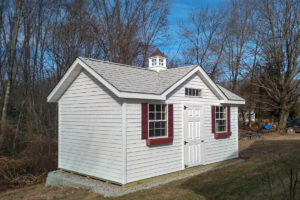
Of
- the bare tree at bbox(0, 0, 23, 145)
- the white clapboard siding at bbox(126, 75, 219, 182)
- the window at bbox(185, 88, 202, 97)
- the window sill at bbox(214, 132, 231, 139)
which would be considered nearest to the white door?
the white clapboard siding at bbox(126, 75, 219, 182)

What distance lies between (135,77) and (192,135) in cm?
291

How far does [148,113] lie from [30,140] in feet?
26.5

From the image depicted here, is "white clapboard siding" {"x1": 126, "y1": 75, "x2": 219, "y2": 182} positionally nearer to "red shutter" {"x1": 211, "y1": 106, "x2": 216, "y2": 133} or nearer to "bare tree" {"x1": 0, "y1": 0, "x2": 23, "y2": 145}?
"red shutter" {"x1": 211, "y1": 106, "x2": 216, "y2": 133}

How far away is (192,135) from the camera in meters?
9.49

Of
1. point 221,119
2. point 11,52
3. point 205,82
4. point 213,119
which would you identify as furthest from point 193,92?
point 11,52

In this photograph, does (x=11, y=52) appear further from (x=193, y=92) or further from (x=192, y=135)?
(x=192, y=135)

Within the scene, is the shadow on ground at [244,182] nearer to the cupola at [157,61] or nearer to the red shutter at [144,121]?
the red shutter at [144,121]

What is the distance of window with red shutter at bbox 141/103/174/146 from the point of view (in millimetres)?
7891

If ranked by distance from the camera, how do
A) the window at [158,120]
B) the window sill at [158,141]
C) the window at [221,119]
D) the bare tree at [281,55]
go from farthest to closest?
the bare tree at [281,55] < the window at [221,119] < the window at [158,120] < the window sill at [158,141]

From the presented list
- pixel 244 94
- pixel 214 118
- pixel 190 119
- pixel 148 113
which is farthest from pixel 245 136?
pixel 148 113

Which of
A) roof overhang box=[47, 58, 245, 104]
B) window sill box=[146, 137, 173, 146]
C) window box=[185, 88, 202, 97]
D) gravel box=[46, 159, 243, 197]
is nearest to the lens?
gravel box=[46, 159, 243, 197]

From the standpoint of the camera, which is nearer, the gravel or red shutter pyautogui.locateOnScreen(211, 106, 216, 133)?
the gravel

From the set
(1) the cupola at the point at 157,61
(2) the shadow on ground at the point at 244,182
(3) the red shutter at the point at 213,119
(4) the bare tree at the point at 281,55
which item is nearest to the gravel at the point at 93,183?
(2) the shadow on ground at the point at 244,182

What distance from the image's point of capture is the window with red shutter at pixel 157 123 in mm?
7891
